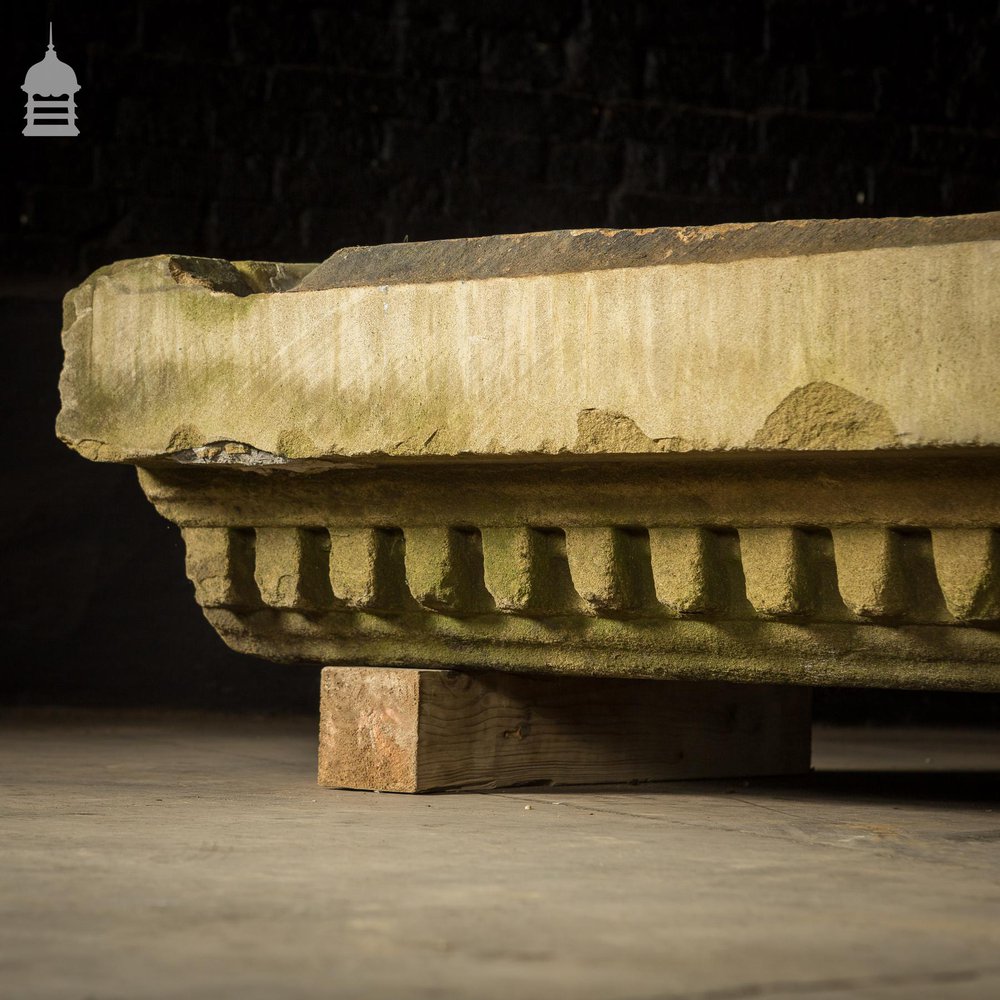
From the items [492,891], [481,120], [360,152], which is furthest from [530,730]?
[481,120]

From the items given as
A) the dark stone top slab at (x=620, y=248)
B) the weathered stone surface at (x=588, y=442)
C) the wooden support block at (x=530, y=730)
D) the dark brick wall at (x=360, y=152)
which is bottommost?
the wooden support block at (x=530, y=730)

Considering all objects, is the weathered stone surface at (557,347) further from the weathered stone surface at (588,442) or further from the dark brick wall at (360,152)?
the dark brick wall at (360,152)

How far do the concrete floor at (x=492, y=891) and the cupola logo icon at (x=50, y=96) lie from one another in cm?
275

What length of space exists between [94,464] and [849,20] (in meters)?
3.41

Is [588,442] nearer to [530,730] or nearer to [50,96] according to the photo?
[530,730]

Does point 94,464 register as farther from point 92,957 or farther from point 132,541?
point 92,957

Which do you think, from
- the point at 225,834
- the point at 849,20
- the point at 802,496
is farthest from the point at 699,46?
the point at 225,834

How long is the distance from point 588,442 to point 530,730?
2.76 ft

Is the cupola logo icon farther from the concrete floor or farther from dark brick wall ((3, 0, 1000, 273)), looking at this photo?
the concrete floor

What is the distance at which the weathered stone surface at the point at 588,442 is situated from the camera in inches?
100

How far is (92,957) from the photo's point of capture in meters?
1.66

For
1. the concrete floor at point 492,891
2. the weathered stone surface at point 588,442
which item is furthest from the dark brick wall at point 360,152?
the weathered stone surface at point 588,442

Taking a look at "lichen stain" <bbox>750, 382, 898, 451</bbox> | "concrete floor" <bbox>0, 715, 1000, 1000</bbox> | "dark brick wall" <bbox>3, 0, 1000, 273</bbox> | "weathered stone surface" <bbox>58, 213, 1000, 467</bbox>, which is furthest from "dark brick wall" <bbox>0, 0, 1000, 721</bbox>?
"lichen stain" <bbox>750, 382, 898, 451</bbox>

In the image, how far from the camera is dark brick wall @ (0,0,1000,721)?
18.7 ft
